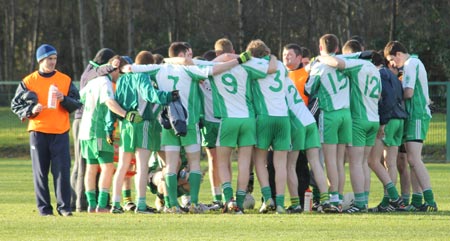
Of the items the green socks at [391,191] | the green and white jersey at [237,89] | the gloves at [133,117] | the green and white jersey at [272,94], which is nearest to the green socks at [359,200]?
the green socks at [391,191]

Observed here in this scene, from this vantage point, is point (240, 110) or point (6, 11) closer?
point (240, 110)

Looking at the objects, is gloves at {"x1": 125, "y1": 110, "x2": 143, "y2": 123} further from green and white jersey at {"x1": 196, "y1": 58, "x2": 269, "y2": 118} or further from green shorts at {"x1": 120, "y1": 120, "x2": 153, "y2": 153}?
green and white jersey at {"x1": 196, "y1": 58, "x2": 269, "y2": 118}

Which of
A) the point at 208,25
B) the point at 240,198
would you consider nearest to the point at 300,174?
the point at 240,198

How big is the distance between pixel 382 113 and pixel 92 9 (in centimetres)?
4687

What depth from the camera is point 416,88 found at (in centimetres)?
1720

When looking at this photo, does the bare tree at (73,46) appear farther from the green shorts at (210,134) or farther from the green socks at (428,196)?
the green socks at (428,196)

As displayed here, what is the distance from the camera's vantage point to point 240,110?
16.0 meters

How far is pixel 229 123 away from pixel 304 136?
102 centimetres

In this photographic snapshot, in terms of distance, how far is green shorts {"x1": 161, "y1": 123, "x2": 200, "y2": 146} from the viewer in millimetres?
16031

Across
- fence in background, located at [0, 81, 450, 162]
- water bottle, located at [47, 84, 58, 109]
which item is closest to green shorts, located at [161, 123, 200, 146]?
water bottle, located at [47, 84, 58, 109]

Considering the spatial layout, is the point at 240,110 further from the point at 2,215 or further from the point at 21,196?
the point at 21,196

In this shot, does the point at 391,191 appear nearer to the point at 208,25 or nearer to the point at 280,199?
→ the point at 280,199

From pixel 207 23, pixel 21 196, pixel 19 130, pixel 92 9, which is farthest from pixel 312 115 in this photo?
pixel 92 9

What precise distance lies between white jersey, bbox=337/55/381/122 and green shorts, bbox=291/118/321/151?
78 centimetres
